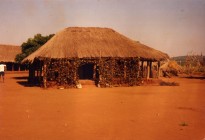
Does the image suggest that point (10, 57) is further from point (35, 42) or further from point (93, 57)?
point (93, 57)

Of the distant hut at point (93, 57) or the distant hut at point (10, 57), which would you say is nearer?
the distant hut at point (93, 57)

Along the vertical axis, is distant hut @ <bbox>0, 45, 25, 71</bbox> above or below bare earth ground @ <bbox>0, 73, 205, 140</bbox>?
above

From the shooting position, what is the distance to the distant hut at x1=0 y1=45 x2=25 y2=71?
4728 centimetres

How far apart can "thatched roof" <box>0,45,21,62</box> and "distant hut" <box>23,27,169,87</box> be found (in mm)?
22081

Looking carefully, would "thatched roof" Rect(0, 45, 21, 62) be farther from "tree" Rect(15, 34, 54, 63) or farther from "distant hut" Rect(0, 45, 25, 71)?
"tree" Rect(15, 34, 54, 63)

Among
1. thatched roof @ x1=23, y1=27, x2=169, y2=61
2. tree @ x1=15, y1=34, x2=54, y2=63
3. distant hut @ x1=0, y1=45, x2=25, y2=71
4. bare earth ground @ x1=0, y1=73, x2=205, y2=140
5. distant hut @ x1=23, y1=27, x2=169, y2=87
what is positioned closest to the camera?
bare earth ground @ x1=0, y1=73, x2=205, y2=140

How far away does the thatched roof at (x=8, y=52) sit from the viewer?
4730 cm

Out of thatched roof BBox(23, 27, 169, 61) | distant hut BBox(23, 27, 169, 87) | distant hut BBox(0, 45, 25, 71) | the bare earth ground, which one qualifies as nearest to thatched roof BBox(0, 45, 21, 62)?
distant hut BBox(0, 45, 25, 71)

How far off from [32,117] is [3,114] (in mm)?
1245

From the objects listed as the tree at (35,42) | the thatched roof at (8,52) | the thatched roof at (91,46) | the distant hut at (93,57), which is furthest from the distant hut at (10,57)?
the thatched roof at (91,46)

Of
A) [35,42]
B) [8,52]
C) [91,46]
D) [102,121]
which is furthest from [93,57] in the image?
[8,52]

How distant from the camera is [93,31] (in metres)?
26.9

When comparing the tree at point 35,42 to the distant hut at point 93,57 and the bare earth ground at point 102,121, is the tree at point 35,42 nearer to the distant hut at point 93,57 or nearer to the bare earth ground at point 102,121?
the distant hut at point 93,57

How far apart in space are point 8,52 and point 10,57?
162 centimetres
